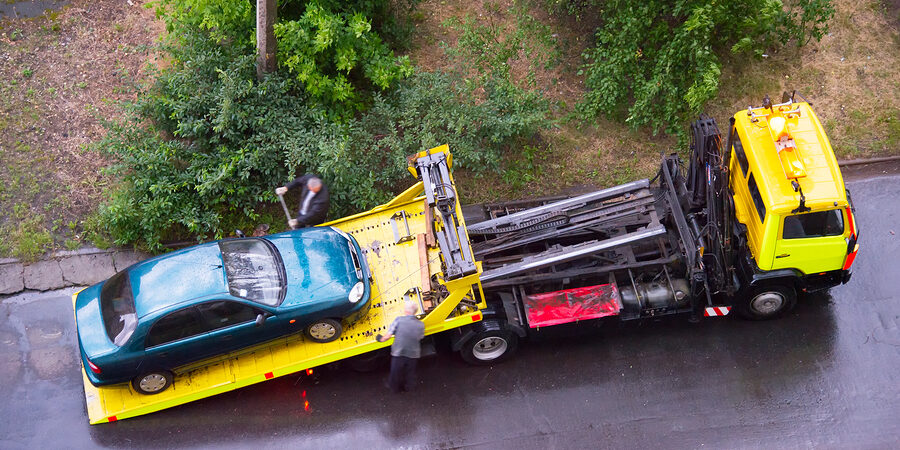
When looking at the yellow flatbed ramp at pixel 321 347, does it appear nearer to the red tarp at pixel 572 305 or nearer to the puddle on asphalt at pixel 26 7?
the red tarp at pixel 572 305

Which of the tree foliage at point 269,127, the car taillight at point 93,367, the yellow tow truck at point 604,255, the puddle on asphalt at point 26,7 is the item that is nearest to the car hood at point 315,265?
the yellow tow truck at point 604,255

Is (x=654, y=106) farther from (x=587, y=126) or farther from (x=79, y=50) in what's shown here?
(x=79, y=50)

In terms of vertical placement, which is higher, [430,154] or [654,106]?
[430,154]

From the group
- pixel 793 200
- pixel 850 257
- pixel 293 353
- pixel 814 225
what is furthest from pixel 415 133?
pixel 850 257

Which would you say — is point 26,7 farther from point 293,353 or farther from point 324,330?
point 324,330

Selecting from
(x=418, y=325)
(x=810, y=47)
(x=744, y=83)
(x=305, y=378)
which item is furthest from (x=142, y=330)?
(x=810, y=47)

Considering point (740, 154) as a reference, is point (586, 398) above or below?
below
